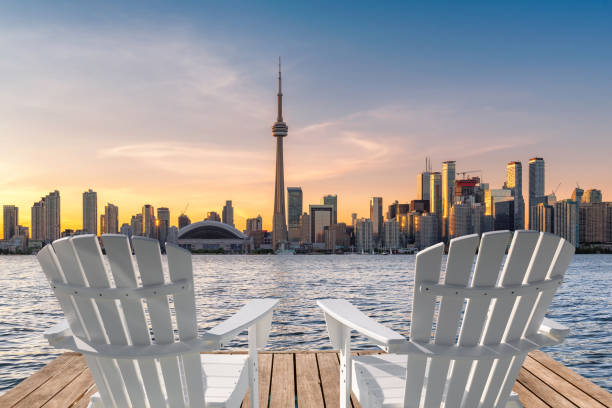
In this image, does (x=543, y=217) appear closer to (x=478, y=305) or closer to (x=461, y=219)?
(x=461, y=219)

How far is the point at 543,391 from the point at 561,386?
0.67 ft

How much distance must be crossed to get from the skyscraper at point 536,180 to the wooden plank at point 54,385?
11672 cm

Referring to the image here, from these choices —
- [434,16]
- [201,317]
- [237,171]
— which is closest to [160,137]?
[237,171]

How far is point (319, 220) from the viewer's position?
133250mm

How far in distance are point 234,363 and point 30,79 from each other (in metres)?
37.4

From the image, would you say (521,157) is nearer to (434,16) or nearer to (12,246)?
(434,16)

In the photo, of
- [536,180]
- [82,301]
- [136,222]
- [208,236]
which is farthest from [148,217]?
[82,301]

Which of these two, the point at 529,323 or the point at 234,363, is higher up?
the point at 529,323

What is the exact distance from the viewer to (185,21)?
1678 inches

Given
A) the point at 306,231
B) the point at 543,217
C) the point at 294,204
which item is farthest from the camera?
→ the point at 294,204

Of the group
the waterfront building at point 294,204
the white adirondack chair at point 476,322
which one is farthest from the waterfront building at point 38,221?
the white adirondack chair at point 476,322

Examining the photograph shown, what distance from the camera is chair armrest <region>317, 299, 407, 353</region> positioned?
1909 mm

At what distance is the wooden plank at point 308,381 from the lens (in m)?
3.24

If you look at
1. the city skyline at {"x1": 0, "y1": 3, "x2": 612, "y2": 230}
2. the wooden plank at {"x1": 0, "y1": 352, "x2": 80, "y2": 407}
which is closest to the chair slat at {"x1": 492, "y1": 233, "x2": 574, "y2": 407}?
the wooden plank at {"x1": 0, "y1": 352, "x2": 80, "y2": 407}
